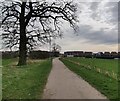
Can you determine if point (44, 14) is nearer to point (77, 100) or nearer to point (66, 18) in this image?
point (66, 18)

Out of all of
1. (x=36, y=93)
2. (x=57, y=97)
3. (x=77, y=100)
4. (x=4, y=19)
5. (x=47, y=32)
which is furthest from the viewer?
(x=47, y=32)

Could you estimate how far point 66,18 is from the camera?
3984cm

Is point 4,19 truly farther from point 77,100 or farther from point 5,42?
point 77,100

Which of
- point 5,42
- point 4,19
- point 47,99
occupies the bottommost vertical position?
point 47,99

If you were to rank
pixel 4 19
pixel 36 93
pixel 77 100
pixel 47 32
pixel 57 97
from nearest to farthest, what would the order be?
1. pixel 77 100
2. pixel 57 97
3. pixel 36 93
4. pixel 4 19
5. pixel 47 32

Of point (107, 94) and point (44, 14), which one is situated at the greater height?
point (44, 14)

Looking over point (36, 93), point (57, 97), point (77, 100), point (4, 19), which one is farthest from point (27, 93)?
point (4, 19)

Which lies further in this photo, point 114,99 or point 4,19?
point 4,19

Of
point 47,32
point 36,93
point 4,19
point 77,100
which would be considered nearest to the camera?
point 77,100

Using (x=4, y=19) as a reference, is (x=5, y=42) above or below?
below

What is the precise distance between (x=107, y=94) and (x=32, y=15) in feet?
92.6

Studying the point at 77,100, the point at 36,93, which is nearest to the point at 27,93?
the point at 36,93

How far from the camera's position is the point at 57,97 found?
491 inches

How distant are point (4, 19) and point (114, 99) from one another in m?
28.6
